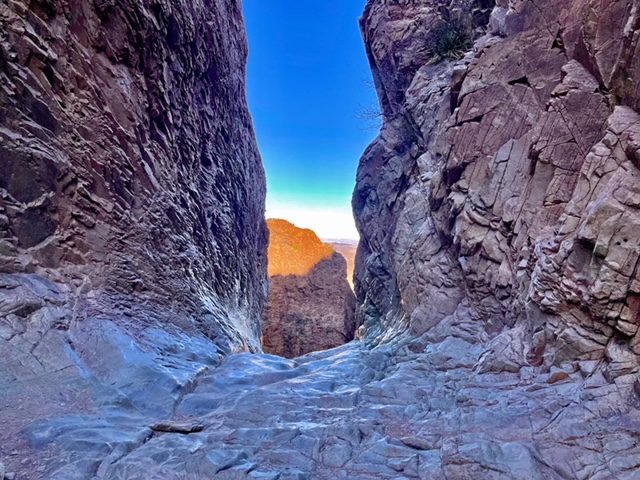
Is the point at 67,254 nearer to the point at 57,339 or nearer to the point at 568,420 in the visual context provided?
the point at 57,339

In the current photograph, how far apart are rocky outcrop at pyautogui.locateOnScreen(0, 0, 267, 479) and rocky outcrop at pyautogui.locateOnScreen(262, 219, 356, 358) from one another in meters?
17.8

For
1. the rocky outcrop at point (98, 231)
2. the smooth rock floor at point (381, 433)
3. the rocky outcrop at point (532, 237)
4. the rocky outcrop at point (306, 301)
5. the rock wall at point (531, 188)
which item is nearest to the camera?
the smooth rock floor at point (381, 433)

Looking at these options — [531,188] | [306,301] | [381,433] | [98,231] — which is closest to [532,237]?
[531,188]

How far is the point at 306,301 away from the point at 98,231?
24559 millimetres

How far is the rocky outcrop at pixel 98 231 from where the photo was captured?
5234 millimetres

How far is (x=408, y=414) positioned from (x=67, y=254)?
22.3 ft

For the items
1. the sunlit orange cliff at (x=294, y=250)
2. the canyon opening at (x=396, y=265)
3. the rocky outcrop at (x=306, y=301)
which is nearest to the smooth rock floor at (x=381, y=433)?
the canyon opening at (x=396, y=265)

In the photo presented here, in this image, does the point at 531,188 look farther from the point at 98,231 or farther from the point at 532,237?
the point at 98,231

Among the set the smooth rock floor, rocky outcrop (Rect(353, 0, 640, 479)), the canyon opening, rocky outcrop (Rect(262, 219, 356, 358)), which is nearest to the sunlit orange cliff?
rocky outcrop (Rect(262, 219, 356, 358))

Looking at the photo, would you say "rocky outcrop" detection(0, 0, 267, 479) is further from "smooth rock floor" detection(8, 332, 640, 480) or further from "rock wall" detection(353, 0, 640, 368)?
"rock wall" detection(353, 0, 640, 368)

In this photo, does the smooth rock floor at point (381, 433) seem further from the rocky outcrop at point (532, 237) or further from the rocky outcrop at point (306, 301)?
the rocky outcrop at point (306, 301)

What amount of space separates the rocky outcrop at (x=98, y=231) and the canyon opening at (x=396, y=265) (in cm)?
4

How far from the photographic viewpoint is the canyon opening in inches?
171

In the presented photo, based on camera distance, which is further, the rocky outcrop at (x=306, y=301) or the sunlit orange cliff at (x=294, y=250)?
the sunlit orange cliff at (x=294, y=250)
